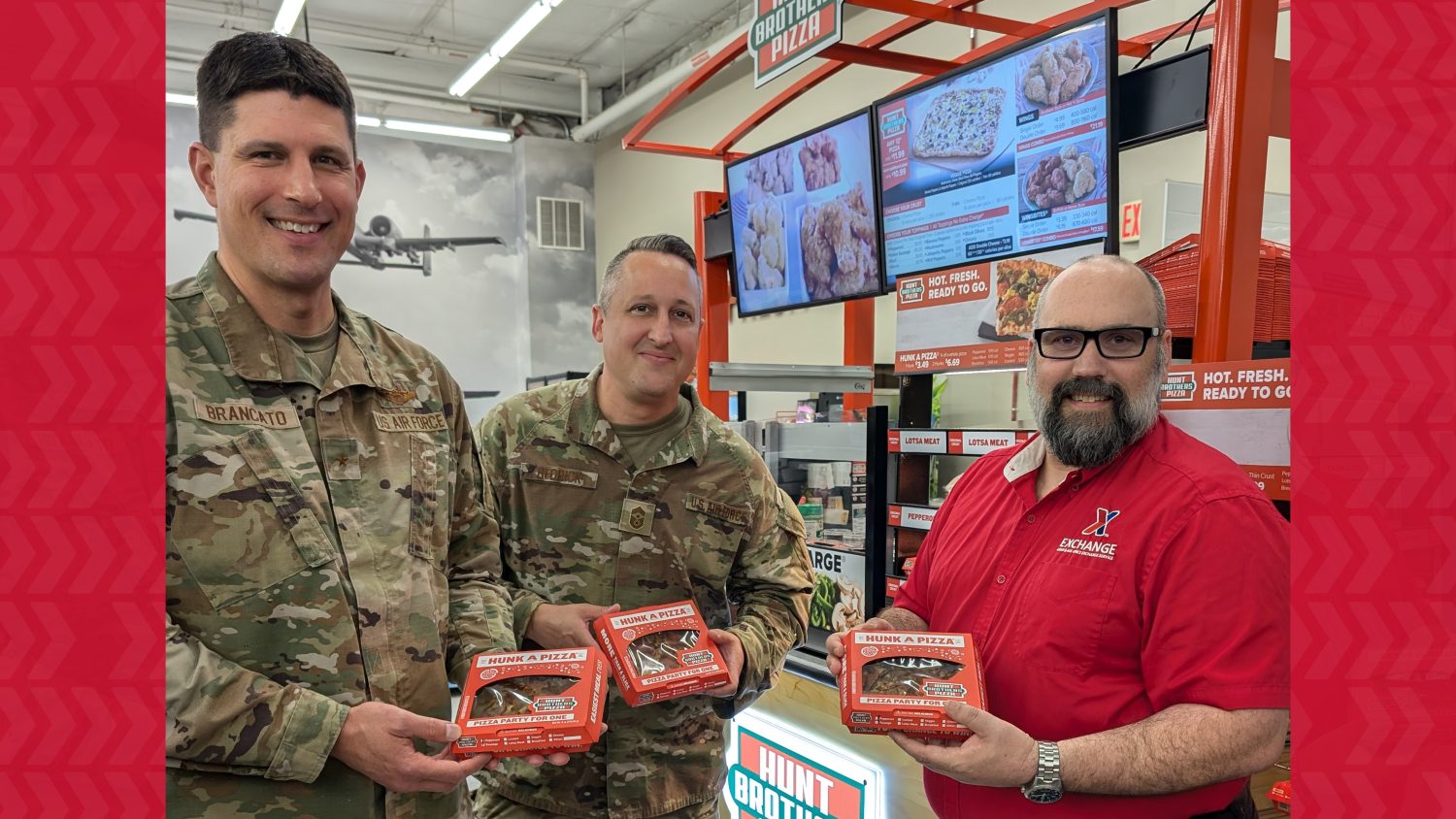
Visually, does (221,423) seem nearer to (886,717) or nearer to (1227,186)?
(886,717)

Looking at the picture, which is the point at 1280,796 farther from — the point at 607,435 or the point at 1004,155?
the point at 1004,155

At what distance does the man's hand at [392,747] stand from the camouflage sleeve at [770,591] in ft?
3.02

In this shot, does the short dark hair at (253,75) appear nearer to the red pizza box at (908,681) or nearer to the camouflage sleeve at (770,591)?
the red pizza box at (908,681)

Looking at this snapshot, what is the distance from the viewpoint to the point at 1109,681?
1.66m

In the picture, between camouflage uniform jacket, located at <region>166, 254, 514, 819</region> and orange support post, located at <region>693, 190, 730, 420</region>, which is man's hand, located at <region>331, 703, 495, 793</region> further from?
orange support post, located at <region>693, 190, 730, 420</region>

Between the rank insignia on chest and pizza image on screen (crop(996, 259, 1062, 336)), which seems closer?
the rank insignia on chest

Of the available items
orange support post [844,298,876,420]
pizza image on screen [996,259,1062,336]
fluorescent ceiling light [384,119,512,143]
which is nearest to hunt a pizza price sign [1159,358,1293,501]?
pizza image on screen [996,259,1062,336]

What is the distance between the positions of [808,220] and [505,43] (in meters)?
5.79

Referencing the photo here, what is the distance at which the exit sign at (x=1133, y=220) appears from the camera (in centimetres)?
588

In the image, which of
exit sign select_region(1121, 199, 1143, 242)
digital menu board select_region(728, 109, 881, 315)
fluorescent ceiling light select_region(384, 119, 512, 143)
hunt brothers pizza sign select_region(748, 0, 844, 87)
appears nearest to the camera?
hunt brothers pizza sign select_region(748, 0, 844, 87)

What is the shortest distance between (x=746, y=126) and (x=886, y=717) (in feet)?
14.4

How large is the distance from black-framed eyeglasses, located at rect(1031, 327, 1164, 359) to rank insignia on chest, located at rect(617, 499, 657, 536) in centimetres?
100

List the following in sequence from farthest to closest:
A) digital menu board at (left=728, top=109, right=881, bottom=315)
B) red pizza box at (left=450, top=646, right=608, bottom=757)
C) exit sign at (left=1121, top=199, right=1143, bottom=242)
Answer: exit sign at (left=1121, top=199, right=1143, bottom=242) → digital menu board at (left=728, top=109, right=881, bottom=315) → red pizza box at (left=450, top=646, right=608, bottom=757)

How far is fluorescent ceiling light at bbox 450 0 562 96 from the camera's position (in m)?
8.58
